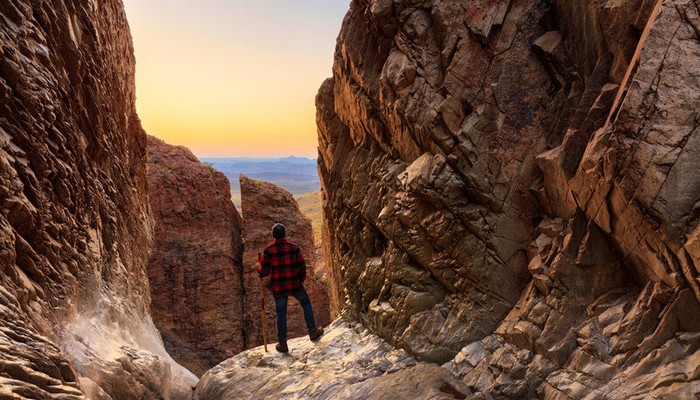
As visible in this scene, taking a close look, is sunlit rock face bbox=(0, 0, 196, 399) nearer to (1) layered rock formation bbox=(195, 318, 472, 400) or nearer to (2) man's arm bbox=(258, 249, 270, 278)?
(1) layered rock formation bbox=(195, 318, 472, 400)

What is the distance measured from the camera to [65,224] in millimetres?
8781

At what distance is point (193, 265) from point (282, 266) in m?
26.3

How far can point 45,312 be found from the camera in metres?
7.37

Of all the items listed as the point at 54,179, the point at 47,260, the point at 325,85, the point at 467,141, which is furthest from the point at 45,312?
the point at 325,85

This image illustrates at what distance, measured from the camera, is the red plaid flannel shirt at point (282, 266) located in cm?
1153

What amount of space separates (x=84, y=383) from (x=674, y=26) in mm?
10019

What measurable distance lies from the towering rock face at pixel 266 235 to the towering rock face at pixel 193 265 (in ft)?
3.30

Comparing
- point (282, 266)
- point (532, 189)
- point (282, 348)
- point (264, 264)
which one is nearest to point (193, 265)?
point (282, 348)

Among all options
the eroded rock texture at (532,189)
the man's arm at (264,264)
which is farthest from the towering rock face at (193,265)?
the eroded rock texture at (532,189)

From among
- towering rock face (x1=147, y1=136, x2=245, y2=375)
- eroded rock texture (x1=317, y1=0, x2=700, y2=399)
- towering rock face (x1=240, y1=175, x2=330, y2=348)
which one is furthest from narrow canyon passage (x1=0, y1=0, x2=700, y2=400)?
towering rock face (x1=240, y1=175, x2=330, y2=348)

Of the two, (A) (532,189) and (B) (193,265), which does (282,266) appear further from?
(B) (193,265)

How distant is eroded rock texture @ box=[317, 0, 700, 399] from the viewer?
652 centimetres

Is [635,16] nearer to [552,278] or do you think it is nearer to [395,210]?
[552,278]

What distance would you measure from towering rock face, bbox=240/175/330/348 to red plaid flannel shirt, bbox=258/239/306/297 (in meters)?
24.3
